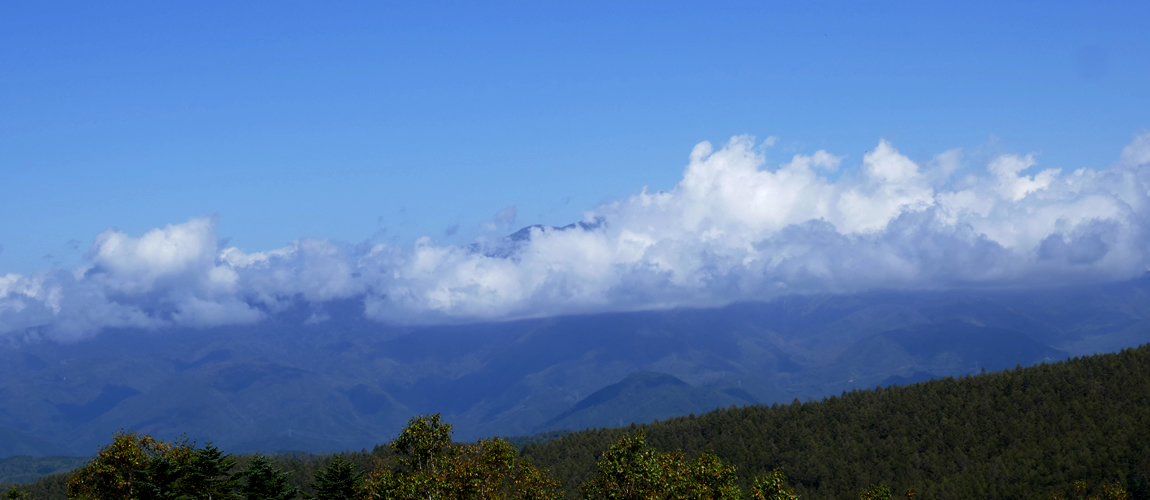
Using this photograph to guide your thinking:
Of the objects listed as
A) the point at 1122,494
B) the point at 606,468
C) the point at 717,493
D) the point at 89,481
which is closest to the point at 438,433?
the point at 606,468

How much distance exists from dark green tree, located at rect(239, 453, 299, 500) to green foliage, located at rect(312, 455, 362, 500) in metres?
3.77

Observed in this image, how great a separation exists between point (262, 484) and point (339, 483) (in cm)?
1008

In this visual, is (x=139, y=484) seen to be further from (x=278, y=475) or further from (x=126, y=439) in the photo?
(x=278, y=475)

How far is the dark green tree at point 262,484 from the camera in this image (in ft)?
385

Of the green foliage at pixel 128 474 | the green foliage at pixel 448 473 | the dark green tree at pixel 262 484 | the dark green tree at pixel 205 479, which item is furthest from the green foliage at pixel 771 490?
the dark green tree at pixel 262 484

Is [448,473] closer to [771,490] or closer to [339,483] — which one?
[771,490]

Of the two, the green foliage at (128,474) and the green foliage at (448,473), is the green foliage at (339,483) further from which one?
the green foliage at (448,473)

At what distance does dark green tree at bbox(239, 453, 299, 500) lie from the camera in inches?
4619

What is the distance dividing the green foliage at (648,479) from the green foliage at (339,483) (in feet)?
192

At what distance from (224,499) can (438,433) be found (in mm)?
40404

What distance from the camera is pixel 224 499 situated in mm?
108250

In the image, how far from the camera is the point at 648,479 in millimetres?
67312

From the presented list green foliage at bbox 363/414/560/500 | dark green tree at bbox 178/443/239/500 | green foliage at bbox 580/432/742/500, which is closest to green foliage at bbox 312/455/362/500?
dark green tree at bbox 178/443/239/500

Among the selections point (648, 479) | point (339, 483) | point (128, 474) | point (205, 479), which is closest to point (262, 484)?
point (339, 483)
